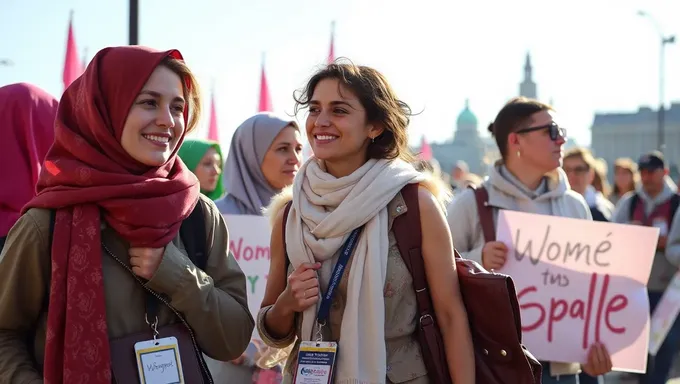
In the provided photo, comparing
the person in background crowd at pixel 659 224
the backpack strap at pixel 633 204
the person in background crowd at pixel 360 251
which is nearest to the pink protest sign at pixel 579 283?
the person in background crowd at pixel 360 251

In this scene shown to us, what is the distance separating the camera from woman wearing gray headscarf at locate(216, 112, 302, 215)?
16.1 feet

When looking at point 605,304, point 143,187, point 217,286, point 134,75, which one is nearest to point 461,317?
point 217,286

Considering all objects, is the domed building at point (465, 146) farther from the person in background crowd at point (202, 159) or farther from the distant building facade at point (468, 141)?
the person in background crowd at point (202, 159)

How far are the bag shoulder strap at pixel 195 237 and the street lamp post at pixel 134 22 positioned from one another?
377 cm

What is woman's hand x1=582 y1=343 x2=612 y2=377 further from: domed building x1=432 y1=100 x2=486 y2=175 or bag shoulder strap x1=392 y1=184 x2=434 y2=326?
domed building x1=432 y1=100 x2=486 y2=175

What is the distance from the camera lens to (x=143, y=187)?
272cm

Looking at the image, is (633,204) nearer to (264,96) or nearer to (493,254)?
(493,254)

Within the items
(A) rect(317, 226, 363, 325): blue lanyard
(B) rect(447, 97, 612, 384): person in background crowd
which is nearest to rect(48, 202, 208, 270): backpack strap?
(A) rect(317, 226, 363, 325): blue lanyard

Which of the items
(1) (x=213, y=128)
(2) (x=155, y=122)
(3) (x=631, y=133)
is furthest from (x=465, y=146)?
(2) (x=155, y=122)

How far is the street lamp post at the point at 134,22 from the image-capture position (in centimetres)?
639

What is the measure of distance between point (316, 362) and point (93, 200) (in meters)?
0.86

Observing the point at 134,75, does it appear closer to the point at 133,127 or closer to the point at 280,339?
the point at 133,127

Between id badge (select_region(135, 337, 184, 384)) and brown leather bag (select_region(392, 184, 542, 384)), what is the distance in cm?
79

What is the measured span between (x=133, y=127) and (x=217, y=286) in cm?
59
